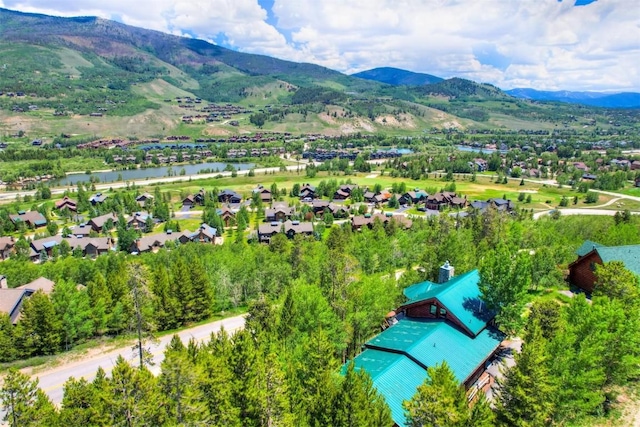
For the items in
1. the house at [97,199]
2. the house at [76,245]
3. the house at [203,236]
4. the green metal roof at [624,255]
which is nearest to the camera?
the green metal roof at [624,255]

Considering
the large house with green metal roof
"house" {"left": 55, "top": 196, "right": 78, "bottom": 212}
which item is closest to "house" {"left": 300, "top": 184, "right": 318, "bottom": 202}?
"house" {"left": 55, "top": 196, "right": 78, "bottom": 212}

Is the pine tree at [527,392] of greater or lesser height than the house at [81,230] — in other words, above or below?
above

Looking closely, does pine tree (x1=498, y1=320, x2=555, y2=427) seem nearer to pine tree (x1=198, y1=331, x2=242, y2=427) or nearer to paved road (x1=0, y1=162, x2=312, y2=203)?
pine tree (x1=198, y1=331, x2=242, y2=427)

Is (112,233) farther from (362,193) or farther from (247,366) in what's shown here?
(247,366)

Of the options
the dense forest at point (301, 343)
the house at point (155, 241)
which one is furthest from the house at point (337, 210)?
the dense forest at point (301, 343)

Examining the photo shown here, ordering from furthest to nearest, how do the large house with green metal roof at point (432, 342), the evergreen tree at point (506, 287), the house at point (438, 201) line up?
the house at point (438, 201)
the evergreen tree at point (506, 287)
the large house with green metal roof at point (432, 342)

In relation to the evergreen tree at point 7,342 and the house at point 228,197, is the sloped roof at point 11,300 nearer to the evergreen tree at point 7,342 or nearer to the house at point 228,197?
the evergreen tree at point 7,342
